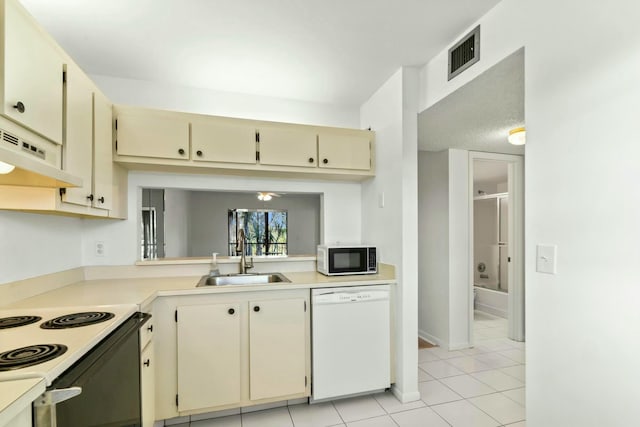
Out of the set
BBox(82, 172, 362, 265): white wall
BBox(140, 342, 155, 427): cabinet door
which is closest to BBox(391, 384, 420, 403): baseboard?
BBox(82, 172, 362, 265): white wall

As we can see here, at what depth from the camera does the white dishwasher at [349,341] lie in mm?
2285

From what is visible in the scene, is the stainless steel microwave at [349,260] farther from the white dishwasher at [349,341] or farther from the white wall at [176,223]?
the white wall at [176,223]

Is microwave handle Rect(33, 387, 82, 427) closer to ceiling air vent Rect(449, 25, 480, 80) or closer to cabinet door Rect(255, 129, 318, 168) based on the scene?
cabinet door Rect(255, 129, 318, 168)

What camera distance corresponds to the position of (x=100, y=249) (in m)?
2.47

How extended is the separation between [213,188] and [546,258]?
2.37 m

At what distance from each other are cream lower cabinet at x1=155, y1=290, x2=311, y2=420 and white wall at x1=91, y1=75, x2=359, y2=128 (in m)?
1.59

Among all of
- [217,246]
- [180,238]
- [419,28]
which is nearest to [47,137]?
[419,28]

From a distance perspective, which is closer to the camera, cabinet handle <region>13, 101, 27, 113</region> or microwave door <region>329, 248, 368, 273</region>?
cabinet handle <region>13, 101, 27, 113</region>

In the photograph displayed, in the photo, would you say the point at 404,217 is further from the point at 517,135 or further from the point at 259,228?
the point at 259,228

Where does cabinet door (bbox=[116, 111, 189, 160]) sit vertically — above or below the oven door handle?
above

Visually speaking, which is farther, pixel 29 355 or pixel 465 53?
pixel 465 53

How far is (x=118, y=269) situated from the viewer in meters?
2.48

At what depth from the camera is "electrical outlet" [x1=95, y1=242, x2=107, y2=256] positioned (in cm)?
246

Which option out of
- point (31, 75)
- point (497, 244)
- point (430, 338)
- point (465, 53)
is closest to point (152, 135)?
point (31, 75)
